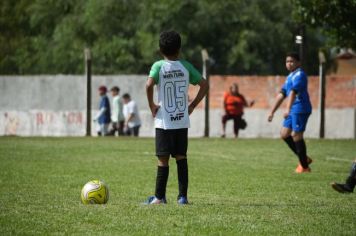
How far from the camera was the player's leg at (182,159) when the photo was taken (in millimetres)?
9438

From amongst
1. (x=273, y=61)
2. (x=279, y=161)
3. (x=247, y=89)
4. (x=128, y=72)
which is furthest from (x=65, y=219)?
(x=273, y=61)

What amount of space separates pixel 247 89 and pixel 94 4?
43.1 ft

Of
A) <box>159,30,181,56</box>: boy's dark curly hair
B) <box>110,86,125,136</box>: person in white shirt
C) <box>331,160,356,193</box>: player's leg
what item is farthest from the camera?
<box>110,86,125,136</box>: person in white shirt

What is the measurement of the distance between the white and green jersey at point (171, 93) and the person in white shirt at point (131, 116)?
672 inches

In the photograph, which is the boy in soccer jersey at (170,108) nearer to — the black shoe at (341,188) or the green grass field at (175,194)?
the green grass field at (175,194)

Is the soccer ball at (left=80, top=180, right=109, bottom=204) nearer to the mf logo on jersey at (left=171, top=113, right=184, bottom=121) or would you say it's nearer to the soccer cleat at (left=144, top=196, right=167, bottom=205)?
the soccer cleat at (left=144, top=196, right=167, bottom=205)

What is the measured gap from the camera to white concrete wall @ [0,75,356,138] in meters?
29.4

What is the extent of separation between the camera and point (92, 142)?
74.9ft

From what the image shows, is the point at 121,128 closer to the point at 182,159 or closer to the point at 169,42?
the point at 182,159

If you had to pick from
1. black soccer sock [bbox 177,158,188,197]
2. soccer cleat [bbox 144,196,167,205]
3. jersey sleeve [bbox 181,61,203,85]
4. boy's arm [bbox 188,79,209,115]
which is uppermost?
jersey sleeve [bbox 181,61,203,85]

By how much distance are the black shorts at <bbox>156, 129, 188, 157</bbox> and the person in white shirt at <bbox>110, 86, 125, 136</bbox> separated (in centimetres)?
1720

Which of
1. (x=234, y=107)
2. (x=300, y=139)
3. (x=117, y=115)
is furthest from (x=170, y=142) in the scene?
(x=234, y=107)

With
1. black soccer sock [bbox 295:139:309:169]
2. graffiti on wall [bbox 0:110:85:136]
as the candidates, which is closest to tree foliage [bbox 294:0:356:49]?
black soccer sock [bbox 295:139:309:169]

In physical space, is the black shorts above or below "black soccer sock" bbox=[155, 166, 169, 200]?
above
